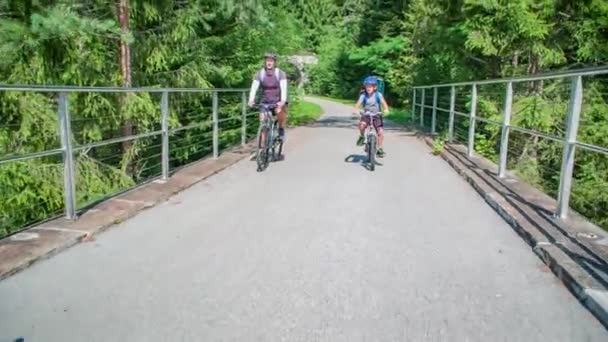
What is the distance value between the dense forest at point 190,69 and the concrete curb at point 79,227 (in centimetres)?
113

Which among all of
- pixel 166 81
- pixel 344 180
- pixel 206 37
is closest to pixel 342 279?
pixel 344 180

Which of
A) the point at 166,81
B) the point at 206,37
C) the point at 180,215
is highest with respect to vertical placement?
the point at 206,37

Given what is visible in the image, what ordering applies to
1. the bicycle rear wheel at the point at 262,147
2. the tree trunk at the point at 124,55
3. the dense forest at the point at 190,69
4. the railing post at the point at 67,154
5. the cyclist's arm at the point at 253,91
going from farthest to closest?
the tree trunk at the point at 124,55 → the dense forest at the point at 190,69 → the cyclist's arm at the point at 253,91 → the bicycle rear wheel at the point at 262,147 → the railing post at the point at 67,154

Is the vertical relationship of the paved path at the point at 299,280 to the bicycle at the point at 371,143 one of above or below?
below

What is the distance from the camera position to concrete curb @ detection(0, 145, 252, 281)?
13.8ft

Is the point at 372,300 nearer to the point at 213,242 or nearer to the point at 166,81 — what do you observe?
the point at 213,242

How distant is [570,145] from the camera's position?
5.24m

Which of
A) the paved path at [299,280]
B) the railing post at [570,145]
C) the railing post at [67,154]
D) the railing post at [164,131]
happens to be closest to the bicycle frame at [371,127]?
the paved path at [299,280]

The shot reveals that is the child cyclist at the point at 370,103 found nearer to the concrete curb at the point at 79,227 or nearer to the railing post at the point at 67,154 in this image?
the concrete curb at the point at 79,227

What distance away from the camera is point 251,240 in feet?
16.4

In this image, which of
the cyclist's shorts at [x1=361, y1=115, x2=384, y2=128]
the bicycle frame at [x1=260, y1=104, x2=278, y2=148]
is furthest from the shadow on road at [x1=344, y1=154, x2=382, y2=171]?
the bicycle frame at [x1=260, y1=104, x2=278, y2=148]

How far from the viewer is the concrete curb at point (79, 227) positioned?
4211 millimetres

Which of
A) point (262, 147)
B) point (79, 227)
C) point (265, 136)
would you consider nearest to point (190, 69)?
point (265, 136)

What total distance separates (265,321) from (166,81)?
10.7 meters
